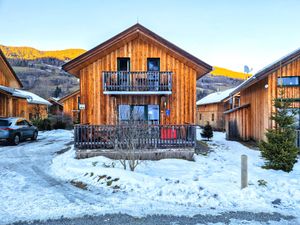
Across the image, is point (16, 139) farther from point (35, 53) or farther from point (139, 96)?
point (35, 53)

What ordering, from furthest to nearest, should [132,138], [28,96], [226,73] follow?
[226,73]
[28,96]
[132,138]

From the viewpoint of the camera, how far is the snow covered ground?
5.16 meters

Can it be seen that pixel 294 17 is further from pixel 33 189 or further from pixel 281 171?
pixel 33 189

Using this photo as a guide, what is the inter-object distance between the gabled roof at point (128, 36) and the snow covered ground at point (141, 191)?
6.50 meters

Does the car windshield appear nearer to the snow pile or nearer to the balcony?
the balcony

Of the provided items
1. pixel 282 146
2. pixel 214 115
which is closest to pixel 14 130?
pixel 282 146

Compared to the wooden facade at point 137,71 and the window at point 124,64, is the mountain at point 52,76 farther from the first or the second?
the window at point 124,64

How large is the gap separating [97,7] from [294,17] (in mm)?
15597

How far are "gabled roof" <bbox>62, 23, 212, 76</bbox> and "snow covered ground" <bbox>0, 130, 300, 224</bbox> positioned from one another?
650cm

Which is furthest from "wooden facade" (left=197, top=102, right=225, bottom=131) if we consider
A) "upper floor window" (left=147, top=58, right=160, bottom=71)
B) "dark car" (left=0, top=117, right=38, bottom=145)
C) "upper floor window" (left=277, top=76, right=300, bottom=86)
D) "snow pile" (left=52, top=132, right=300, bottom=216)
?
"dark car" (left=0, top=117, right=38, bottom=145)

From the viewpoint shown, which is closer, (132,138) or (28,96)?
(132,138)

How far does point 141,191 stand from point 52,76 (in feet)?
400

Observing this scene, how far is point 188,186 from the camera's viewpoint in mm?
6281

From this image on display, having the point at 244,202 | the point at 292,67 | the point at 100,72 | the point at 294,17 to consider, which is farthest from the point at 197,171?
the point at 294,17
